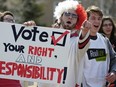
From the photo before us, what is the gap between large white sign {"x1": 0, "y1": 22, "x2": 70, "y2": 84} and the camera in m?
5.68

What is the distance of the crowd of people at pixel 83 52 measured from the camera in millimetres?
5699

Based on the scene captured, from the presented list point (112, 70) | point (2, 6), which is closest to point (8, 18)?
point (112, 70)

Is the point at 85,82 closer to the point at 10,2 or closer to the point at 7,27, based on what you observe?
the point at 7,27

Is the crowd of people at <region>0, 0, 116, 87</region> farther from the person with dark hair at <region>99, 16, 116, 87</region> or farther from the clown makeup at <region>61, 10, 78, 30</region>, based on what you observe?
the person with dark hair at <region>99, 16, 116, 87</region>

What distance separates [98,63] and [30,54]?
0.89 m

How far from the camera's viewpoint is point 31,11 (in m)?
31.4

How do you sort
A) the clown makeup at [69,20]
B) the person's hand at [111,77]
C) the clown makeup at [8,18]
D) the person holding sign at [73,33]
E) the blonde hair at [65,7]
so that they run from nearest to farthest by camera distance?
the person holding sign at [73,33] → the clown makeup at [69,20] → the blonde hair at [65,7] → the person's hand at [111,77] → the clown makeup at [8,18]

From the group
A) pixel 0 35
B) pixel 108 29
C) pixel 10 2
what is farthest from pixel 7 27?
pixel 10 2

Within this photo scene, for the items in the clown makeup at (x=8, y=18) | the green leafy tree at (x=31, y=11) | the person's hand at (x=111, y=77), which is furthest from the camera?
the green leafy tree at (x=31, y=11)

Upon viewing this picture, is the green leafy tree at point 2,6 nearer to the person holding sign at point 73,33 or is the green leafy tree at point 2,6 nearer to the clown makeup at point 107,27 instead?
the clown makeup at point 107,27

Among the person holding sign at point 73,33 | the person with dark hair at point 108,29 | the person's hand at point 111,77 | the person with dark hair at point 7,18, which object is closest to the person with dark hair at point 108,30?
the person with dark hair at point 108,29

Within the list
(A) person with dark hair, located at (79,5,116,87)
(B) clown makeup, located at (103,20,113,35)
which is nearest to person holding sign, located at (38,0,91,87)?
(A) person with dark hair, located at (79,5,116,87)

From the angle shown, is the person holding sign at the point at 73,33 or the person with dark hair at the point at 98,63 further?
the person with dark hair at the point at 98,63

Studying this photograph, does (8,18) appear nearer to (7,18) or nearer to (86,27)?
(7,18)
